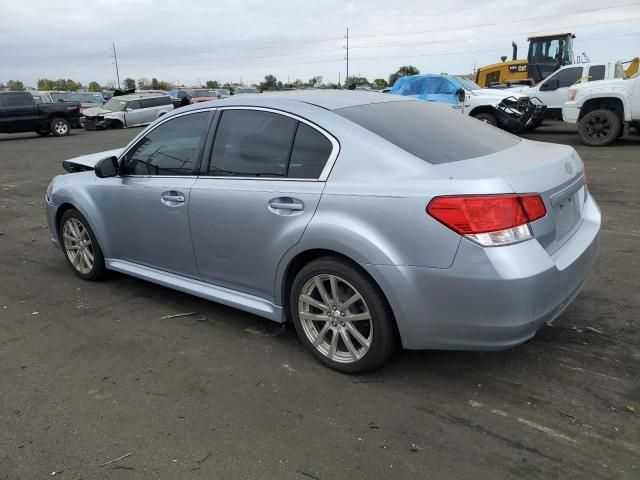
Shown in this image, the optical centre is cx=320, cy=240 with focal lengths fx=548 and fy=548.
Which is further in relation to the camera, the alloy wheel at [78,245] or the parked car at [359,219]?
the alloy wheel at [78,245]

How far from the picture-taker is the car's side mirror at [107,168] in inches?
169

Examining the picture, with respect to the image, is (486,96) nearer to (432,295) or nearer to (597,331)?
(597,331)

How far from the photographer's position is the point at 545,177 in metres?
2.89

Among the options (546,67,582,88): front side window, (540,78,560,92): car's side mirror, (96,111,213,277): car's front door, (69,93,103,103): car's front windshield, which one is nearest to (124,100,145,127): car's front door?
(69,93,103,103): car's front windshield

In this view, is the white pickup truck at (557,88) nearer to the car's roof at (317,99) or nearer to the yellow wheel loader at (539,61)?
the yellow wheel loader at (539,61)

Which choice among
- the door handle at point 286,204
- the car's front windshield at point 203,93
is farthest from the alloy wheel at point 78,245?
the car's front windshield at point 203,93

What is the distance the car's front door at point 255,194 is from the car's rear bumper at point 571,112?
11348mm

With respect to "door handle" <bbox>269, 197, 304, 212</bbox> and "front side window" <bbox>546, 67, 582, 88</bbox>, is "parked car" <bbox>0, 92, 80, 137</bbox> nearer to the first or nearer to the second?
"front side window" <bbox>546, 67, 582, 88</bbox>

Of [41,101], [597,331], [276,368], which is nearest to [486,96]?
[597,331]

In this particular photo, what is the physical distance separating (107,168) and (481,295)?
10.1 feet

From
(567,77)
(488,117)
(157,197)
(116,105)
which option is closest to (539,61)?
(567,77)

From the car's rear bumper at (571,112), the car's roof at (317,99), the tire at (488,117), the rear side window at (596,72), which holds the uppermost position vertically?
the rear side window at (596,72)

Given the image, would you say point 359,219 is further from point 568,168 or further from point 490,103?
point 490,103

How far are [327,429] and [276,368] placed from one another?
695mm
